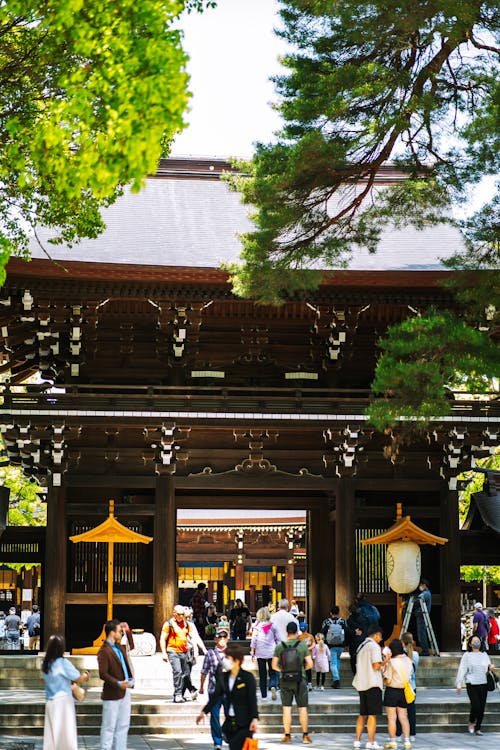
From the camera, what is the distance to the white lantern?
2052 cm

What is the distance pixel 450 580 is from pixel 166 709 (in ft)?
23.2

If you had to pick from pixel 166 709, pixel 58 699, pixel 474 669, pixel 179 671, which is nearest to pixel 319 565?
pixel 179 671

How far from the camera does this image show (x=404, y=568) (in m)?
20.5

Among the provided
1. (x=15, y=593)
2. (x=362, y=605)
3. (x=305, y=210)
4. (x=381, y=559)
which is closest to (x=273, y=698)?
(x=362, y=605)

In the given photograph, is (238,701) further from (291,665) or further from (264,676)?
(264,676)

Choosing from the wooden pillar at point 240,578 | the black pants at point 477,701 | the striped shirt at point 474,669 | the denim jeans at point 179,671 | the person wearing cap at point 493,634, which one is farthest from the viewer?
the wooden pillar at point 240,578

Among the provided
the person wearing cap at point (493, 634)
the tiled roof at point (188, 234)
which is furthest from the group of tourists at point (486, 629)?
the tiled roof at point (188, 234)

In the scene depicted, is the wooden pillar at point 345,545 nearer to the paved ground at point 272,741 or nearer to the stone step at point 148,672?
the stone step at point 148,672

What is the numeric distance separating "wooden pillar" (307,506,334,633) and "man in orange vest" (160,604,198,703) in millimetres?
7217

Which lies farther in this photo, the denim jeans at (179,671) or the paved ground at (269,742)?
the denim jeans at (179,671)

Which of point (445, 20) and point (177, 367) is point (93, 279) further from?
point (445, 20)

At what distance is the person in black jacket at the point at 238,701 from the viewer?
34.2ft

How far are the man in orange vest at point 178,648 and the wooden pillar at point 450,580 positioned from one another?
21.4 ft

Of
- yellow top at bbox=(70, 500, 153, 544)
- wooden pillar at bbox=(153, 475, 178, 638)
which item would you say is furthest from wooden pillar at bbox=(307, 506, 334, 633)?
yellow top at bbox=(70, 500, 153, 544)
